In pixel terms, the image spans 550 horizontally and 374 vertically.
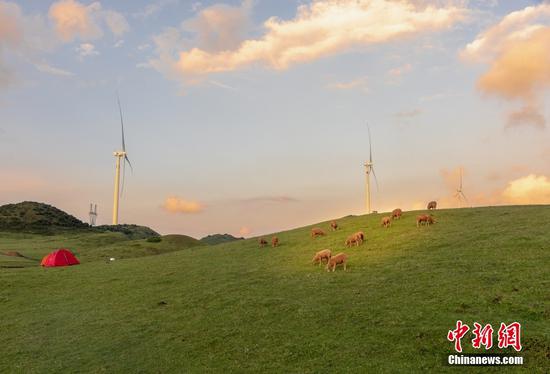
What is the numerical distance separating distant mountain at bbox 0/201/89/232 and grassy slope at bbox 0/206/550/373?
113464 mm

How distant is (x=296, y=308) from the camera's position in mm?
26141

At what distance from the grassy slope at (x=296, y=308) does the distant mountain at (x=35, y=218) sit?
113464 millimetres

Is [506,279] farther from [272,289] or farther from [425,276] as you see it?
[272,289]

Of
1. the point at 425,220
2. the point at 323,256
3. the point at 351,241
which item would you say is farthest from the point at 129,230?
the point at 323,256

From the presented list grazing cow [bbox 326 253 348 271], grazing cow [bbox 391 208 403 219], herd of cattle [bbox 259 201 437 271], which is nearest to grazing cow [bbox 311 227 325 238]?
herd of cattle [bbox 259 201 437 271]

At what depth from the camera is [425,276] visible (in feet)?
94.4

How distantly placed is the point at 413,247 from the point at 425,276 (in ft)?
30.9

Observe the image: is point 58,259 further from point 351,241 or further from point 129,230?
point 129,230

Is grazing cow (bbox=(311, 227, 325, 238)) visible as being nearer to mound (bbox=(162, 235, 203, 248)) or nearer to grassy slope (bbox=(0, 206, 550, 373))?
grassy slope (bbox=(0, 206, 550, 373))

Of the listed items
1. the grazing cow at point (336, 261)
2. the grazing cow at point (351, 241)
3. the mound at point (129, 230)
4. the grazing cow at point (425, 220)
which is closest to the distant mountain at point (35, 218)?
the mound at point (129, 230)

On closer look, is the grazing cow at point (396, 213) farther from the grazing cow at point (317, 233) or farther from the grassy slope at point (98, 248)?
the grassy slope at point (98, 248)

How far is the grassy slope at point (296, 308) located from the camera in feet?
66.1

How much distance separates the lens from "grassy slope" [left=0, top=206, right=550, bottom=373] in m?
20.2

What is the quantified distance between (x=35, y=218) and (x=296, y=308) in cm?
15599
